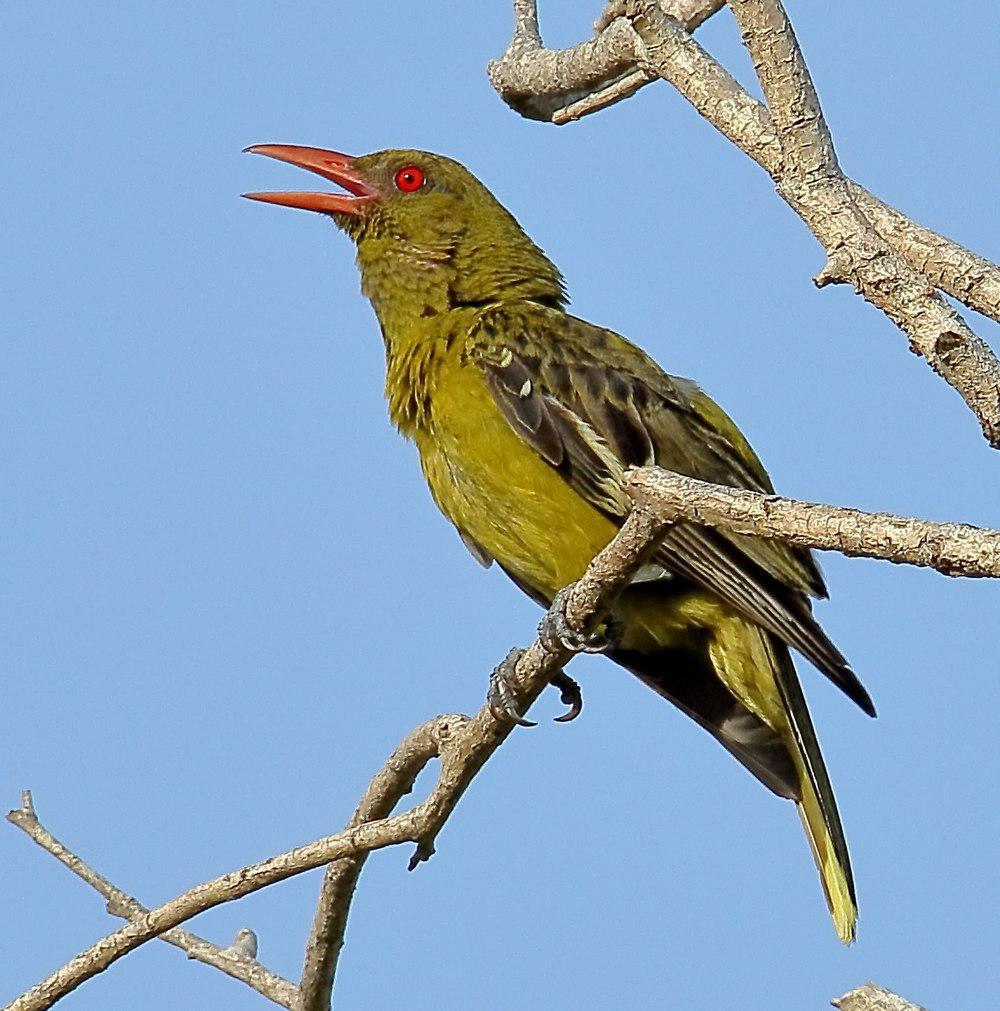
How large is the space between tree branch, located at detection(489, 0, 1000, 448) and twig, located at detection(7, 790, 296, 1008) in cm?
263

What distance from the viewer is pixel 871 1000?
11.6 feet

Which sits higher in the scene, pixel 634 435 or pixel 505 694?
pixel 634 435

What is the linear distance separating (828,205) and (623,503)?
2424mm

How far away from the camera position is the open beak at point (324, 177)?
7027mm

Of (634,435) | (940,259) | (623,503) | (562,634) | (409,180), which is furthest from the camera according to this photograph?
(409,180)

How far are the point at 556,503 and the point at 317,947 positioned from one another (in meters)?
1.84

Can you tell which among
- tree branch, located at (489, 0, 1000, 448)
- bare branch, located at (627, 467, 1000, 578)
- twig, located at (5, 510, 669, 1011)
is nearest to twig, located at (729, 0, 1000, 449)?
tree branch, located at (489, 0, 1000, 448)

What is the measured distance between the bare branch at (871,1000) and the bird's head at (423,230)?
377 cm

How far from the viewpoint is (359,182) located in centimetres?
729

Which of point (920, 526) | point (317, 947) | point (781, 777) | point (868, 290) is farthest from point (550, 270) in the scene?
point (920, 526)

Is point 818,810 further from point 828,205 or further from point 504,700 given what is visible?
point 828,205

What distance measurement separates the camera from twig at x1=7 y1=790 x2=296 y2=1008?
4672 mm


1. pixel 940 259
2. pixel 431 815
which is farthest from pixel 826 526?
pixel 431 815

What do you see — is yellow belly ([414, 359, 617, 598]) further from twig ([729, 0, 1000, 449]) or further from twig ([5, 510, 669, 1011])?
twig ([729, 0, 1000, 449])
